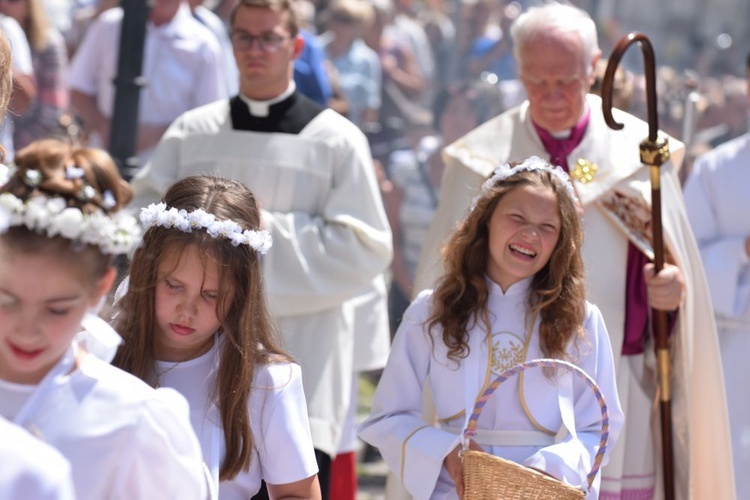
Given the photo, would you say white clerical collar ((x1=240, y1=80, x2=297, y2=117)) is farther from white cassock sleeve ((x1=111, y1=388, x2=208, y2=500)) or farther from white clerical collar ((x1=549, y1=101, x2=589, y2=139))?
white cassock sleeve ((x1=111, y1=388, x2=208, y2=500))

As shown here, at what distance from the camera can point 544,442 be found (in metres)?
4.36

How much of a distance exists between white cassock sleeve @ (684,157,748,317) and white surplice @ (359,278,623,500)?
6.08ft

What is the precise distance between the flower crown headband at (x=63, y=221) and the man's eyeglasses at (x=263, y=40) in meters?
2.91

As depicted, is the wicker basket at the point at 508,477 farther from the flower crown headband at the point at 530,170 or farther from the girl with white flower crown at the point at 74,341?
the girl with white flower crown at the point at 74,341

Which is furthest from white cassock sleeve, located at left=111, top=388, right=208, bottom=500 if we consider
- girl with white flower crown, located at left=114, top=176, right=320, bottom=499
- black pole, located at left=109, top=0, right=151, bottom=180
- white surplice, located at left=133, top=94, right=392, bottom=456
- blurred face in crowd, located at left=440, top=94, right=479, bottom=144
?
blurred face in crowd, located at left=440, top=94, right=479, bottom=144

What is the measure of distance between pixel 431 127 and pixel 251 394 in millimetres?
6393

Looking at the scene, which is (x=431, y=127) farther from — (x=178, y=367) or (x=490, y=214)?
(x=178, y=367)

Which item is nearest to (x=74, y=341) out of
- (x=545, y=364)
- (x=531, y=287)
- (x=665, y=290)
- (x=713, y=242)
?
(x=545, y=364)

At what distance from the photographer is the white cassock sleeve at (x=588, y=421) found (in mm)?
4160

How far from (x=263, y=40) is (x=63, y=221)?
9.96ft

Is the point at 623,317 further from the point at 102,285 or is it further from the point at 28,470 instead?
the point at 28,470

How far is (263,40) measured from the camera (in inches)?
227

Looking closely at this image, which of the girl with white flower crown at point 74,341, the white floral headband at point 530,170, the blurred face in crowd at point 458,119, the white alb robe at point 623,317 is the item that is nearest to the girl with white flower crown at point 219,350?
the girl with white flower crown at point 74,341

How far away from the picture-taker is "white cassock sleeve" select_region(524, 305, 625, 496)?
164 inches
